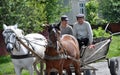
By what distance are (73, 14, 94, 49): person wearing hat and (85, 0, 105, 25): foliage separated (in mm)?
26141

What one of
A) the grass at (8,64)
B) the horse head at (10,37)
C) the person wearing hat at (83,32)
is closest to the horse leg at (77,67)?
the person wearing hat at (83,32)

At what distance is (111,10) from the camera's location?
38438 mm

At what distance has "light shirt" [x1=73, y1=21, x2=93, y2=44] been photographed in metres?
12.1

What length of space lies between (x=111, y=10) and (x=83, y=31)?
26.6m

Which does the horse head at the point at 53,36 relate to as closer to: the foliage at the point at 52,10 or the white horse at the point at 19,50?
the white horse at the point at 19,50

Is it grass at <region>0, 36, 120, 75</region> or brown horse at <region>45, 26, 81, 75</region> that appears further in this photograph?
grass at <region>0, 36, 120, 75</region>

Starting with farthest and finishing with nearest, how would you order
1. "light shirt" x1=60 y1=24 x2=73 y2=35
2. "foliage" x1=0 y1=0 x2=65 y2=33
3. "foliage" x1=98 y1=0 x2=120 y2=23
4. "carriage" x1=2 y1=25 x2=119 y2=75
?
"foliage" x1=98 y1=0 x2=120 y2=23, "foliage" x1=0 y1=0 x2=65 y2=33, "light shirt" x1=60 y1=24 x2=73 y2=35, "carriage" x1=2 y1=25 x2=119 y2=75

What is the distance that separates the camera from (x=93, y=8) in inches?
1582

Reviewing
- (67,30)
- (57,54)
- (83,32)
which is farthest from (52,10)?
(57,54)

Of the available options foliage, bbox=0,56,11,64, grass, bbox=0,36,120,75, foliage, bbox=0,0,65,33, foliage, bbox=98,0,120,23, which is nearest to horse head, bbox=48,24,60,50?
grass, bbox=0,36,120,75

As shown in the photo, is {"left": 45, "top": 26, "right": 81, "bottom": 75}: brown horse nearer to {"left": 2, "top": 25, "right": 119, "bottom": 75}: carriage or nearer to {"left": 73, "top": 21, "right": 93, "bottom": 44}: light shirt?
{"left": 2, "top": 25, "right": 119, "bottom": 75}: carriage

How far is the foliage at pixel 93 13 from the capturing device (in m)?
39.1

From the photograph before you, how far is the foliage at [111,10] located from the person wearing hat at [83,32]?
26024 millimetres

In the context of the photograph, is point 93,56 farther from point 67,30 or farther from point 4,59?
point 4,59
